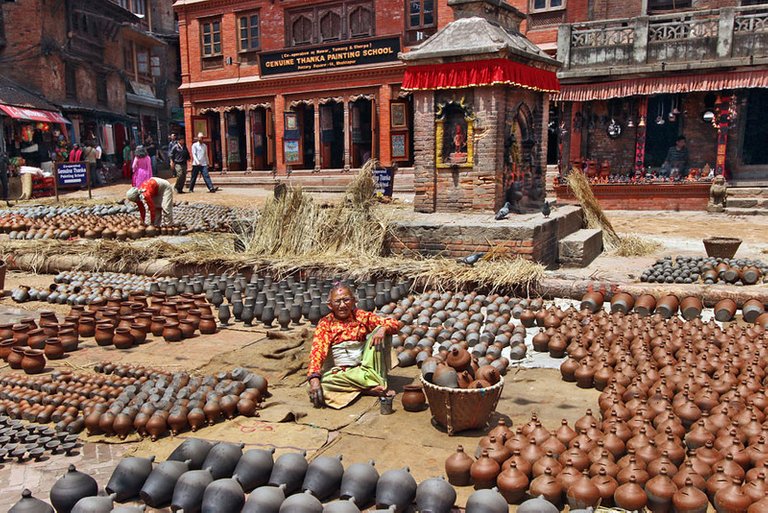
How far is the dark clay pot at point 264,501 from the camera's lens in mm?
3324

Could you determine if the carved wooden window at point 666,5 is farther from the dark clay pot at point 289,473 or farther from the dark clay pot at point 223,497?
the dark clay pot at point 223,497

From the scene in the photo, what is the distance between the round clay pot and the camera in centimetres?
500

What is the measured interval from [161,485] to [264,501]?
714 millimetres

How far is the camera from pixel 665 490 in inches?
136

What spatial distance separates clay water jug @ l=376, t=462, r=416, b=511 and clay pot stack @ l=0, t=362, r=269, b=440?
69.0 inches

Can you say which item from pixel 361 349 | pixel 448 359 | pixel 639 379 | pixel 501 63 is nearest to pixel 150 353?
pixel 361 349

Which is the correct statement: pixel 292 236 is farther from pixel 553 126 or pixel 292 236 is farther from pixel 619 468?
pixel 553 126

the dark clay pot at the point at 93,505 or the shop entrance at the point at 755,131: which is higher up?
the shop entrance at the point at 755,131

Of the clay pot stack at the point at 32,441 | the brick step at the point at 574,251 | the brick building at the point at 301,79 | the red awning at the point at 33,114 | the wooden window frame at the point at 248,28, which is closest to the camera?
the clay pot stack at the point at 32,441

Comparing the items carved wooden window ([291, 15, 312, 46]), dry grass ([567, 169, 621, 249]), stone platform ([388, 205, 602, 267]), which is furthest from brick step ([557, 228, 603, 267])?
carved wooden window ([291, 15, 312, 46])

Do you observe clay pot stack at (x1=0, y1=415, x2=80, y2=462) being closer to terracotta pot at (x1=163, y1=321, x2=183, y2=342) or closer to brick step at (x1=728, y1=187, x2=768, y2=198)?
terracotta pot at (x1=163, y1=321, x2=183, y2=342)

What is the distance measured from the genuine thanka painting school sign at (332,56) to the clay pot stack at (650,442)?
18.5 metres

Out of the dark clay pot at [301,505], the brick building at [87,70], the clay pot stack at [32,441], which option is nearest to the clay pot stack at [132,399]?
the clay pot stack at [32,441]

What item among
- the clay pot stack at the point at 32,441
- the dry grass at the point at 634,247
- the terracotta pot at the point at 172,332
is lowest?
the clay pot stack at the point at 32,441
